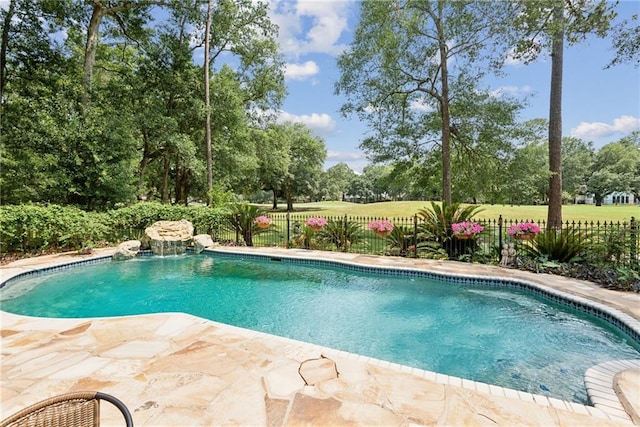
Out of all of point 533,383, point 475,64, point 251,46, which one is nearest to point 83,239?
point 533,383

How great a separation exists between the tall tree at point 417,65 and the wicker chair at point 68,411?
1056cm

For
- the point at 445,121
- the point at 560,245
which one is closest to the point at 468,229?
the point at 560,245

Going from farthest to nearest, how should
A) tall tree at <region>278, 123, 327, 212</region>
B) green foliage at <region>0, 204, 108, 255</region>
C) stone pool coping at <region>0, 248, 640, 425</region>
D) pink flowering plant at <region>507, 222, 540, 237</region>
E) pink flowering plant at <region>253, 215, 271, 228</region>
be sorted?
tall tree at <region>278, 123, 327, 212</region>, pink flowering plant at <region>253, 215, 271, 228</region>, green foliage at <region>0, 204, 108, 255</region>, pink flowering plant at <region>507, 222, 540, 237</region>, stone pool coping at <region>0, 248, 640, 425</region>

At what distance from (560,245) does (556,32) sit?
18.8ft

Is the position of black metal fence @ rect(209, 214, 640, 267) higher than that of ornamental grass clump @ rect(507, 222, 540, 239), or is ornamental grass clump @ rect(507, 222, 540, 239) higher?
ornamental grass clump @ rect(507, 222, 540, 239)

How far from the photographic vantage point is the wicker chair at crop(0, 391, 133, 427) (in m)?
1.27

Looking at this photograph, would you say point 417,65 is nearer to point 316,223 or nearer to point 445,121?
point 445,121

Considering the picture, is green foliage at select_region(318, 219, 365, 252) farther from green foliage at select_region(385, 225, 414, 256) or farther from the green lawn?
the green lawn

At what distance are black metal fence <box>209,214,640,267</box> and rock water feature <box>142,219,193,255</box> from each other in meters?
1.33

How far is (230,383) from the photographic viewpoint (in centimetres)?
255

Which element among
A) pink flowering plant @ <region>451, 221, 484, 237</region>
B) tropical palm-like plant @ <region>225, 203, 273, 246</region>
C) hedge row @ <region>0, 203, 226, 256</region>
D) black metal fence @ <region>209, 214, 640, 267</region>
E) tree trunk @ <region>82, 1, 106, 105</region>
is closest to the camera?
black metal fence @ <region>209, 214, 640, 267</region>

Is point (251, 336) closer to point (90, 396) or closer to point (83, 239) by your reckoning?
point (90, 396)

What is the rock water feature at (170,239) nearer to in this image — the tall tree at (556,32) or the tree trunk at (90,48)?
the tree trunk at (90,48)

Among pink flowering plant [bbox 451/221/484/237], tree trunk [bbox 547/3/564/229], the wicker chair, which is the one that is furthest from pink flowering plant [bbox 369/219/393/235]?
the wicker chair
